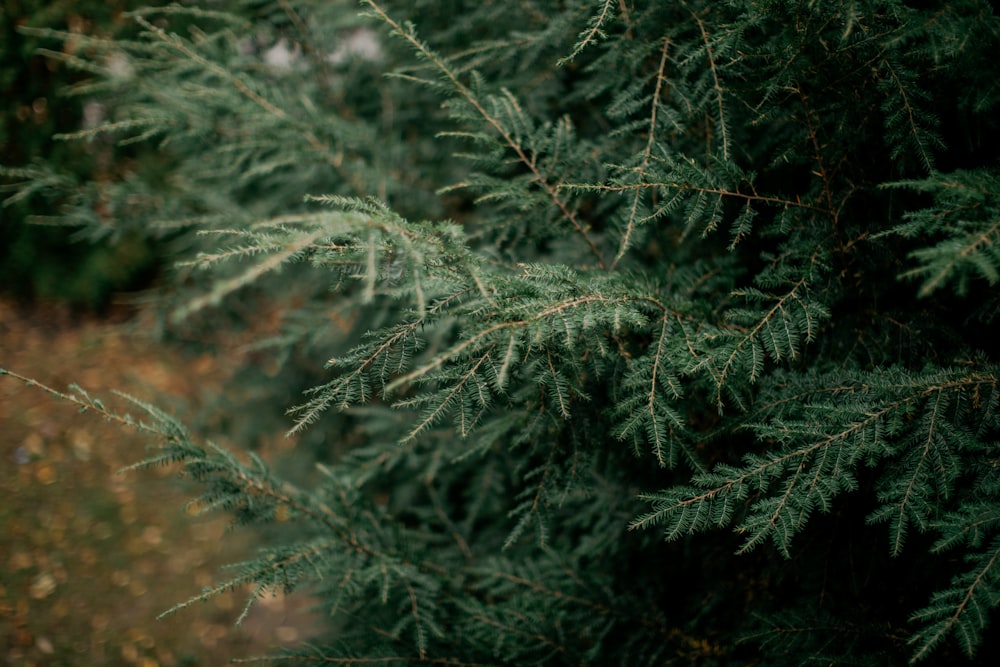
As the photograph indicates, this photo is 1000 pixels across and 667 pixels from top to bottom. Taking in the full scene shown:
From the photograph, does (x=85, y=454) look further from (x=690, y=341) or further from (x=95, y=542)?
(x=690, y=341)

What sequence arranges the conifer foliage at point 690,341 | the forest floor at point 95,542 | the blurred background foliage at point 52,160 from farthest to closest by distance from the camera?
the blurred background foliage at point 52,160, the forest floor at point 95,542, the conifer foliage at point 690,341

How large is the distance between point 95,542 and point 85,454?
0.87m

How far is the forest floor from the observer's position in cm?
370

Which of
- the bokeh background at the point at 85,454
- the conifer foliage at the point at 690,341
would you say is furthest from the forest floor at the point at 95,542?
the conifer foliage at the point at 690,341

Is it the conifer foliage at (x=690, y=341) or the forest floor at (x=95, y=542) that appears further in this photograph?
the forest floor at (x=95, y=542)

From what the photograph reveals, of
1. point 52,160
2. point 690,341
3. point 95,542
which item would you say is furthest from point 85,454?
point 690,341

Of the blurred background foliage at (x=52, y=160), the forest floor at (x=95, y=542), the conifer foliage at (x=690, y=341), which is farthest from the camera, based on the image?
the blurred background foliage at (x=52, y=160)

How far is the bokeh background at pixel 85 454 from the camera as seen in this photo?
3768mm

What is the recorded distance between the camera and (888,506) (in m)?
1.49

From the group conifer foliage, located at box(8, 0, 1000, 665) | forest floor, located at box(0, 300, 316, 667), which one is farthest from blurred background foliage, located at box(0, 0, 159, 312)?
conifer foliage, located at box(8, 0, 1000, 665)

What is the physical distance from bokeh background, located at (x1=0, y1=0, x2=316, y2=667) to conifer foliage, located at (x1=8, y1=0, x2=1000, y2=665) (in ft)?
6.68

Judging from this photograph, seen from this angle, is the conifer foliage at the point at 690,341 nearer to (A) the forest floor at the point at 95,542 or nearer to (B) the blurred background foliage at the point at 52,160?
→ (A) the forest floor at the point at 95,542

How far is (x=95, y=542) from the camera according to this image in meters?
4.21

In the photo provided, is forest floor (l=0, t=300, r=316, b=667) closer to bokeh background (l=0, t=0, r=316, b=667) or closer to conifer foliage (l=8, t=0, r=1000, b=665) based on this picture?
bokeh background (l=0, t=0, r=316, b=667)
